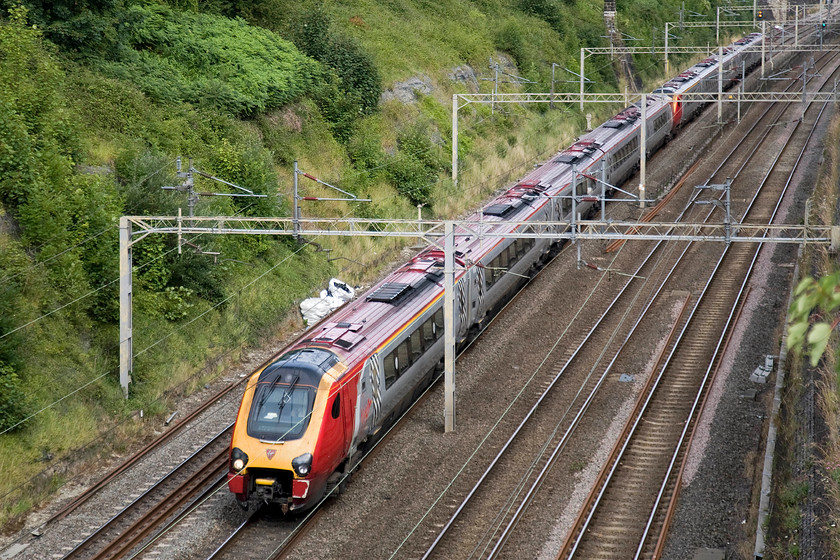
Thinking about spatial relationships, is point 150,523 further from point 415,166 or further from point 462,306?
point 415,166

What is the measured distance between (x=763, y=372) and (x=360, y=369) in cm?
1110

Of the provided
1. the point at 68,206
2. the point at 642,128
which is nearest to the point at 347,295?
the point at 68,206

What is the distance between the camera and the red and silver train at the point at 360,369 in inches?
694

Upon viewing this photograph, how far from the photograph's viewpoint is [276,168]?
3459 cm

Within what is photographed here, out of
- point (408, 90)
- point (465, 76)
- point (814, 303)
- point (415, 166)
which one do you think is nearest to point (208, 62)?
point (415, 166)

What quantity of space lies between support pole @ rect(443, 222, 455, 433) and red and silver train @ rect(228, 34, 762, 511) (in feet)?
2.79

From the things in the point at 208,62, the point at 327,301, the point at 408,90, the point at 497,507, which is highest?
the point at 208,62

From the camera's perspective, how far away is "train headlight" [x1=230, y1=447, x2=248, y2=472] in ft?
57.7

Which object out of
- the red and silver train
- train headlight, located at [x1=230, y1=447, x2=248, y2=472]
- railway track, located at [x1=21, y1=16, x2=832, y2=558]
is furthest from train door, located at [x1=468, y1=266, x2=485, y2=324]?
train headlight, located at [x1=230, y1=447, x2=248, y2=472]

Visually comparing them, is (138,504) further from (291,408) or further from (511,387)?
(511,387)

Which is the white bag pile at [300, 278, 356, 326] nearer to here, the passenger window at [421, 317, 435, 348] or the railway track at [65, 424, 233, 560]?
the passenger window at [421, 317, 435, 348]

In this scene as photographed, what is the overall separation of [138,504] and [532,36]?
4571 centimetres

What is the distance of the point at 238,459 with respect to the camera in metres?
17.7

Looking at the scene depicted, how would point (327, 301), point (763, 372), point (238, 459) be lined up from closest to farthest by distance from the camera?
point (238, 459) < point (763, 372) < point (327, 301)
